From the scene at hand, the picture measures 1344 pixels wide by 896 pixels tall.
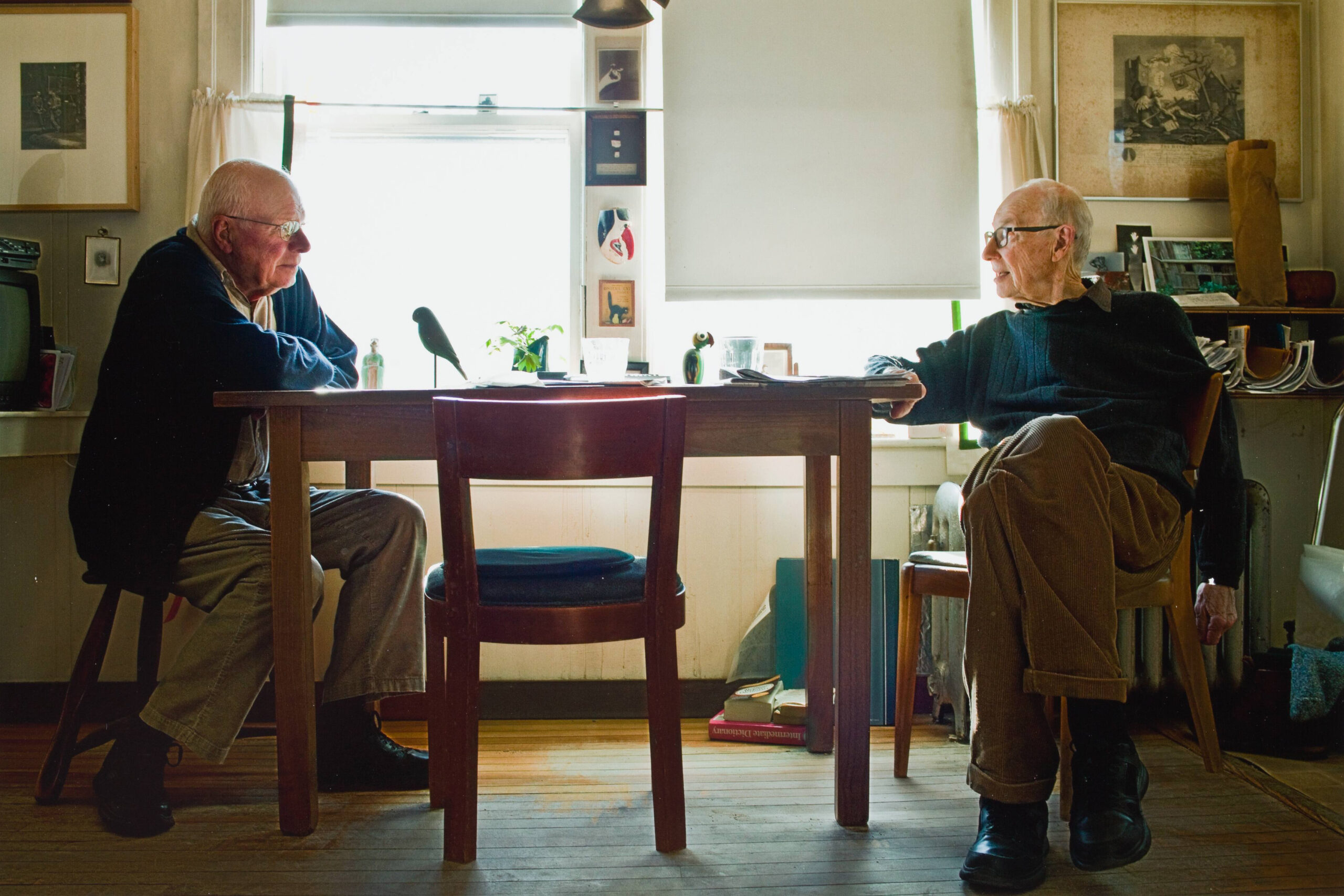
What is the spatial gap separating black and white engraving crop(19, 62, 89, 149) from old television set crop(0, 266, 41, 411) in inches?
16.9

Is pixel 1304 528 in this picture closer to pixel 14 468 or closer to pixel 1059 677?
pixel 1059 677

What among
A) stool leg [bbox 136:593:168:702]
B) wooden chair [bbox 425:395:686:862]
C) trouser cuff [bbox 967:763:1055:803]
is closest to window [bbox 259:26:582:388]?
stool leg [bbox 136:593:168:702]

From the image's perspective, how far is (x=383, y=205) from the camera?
111 inches

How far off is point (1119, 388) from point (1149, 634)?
85 cm

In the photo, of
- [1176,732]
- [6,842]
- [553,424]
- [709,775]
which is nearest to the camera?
[553,424]

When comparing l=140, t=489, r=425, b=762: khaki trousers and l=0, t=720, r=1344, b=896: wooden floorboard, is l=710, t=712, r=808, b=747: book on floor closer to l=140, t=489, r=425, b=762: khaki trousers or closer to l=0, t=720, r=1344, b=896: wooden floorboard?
l=0, t=720, r=1344, b=896: wooden floorboard

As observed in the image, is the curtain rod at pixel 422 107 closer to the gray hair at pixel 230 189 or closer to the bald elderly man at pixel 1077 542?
the gray hair at pixel 230 189

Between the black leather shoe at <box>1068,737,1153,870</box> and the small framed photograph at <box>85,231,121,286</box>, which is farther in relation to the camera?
the small framed photograph at <box>85,231,121,286</box>

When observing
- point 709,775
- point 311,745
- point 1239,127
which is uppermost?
point 1239,127

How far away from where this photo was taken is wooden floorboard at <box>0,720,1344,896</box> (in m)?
1.56

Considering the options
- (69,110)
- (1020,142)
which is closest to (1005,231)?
(1020,142)

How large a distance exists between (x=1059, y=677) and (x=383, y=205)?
221cm

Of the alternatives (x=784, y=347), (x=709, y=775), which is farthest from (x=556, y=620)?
(x=784, y=347)

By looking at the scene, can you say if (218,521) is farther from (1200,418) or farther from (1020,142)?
(1020,142)
